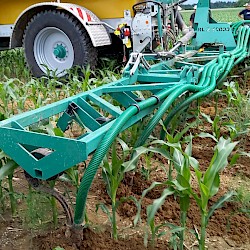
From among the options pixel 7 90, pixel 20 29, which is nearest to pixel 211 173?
pixel 7 90

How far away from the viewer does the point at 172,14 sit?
17.9 feet

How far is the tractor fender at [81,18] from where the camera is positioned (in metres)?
4.94

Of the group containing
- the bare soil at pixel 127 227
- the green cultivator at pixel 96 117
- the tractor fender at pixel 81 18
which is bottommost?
the bare soil at pixel 127 227

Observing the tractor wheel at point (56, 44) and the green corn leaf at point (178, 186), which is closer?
the green corn leaf at point (178, 186)

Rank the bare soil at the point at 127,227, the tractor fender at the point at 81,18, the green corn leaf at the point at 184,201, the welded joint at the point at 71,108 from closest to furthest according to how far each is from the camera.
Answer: the green corn leaf at the point at 184,201, the bare soil at the point at 127,227, the welded joint at the point at 71,108, the tractor fender at the point at 81,18

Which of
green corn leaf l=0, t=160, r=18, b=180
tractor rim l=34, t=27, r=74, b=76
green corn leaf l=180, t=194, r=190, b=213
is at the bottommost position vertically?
green corn leaf l=180, t=194, r=190, b=213

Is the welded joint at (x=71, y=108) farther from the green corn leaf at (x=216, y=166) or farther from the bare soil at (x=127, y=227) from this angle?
the green corn leaf at (x=216, y=166)

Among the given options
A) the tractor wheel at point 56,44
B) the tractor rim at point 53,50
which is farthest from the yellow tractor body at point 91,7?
the tractor rim at point 53,50

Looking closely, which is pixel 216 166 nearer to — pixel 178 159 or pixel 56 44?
pixel 178 159

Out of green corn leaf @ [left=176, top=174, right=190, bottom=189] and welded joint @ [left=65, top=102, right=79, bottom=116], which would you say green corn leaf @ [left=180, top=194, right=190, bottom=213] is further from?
welded joint @ [left=65, top=102, right=79, bottom=116]

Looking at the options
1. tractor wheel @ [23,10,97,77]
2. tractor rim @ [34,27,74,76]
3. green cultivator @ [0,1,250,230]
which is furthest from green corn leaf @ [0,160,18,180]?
tractor rim @ [34,27,74,76]

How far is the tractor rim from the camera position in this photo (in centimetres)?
538

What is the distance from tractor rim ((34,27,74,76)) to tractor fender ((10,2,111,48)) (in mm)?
285

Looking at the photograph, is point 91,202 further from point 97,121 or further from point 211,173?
point 211,173
